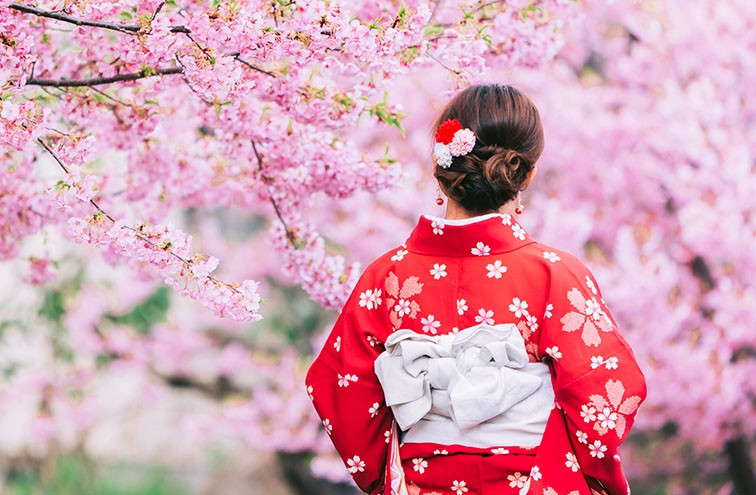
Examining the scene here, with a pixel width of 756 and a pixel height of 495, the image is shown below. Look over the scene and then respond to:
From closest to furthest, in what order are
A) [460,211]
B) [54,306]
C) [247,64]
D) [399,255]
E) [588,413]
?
1. [588,413]
2. [460,211]
3. [399,255]
4. [247,64]
5. [54,306]

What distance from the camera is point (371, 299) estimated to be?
262 centimetres

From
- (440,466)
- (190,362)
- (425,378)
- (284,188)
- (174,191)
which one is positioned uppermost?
(425,378)

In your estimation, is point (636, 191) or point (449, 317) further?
point (636, 191)

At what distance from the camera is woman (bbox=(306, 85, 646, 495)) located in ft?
7.77

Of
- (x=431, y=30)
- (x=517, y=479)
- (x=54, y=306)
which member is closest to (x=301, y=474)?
(x=54, y=306)

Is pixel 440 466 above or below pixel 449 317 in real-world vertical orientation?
below

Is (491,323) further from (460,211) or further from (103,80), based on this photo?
(103,80)

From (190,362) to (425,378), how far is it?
6.62 meters

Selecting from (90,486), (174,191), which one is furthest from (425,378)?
(90,486)

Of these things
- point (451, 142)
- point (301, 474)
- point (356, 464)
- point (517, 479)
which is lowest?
point (301, 474)

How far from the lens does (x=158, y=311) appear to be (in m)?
8.75

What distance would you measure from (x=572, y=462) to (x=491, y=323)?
38cm

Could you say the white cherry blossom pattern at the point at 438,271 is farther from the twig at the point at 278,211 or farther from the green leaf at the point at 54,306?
the green leaf at the point at 54,306

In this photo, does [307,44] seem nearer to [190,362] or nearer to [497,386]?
[497,386]
